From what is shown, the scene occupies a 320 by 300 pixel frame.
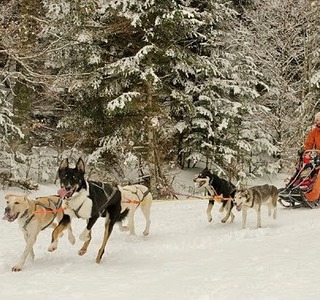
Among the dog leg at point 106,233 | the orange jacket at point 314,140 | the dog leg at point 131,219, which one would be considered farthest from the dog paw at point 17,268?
the orange jacket at point 314,140

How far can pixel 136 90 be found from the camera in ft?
49.7

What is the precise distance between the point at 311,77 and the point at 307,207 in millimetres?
10914

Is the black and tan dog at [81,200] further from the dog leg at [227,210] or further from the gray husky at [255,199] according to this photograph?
the dog leg at [227,210]

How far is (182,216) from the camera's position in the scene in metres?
10.5

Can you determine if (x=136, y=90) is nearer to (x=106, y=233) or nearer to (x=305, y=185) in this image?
(x=305, y=185)

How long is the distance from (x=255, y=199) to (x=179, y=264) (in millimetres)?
3445

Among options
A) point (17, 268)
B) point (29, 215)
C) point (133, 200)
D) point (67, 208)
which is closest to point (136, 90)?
point (133, 200)

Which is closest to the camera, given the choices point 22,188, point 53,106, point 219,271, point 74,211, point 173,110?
point 219,271

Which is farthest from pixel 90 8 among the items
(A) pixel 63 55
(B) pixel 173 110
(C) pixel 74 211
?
(C) pixel 74 211

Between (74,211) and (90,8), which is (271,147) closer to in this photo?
(90,8)

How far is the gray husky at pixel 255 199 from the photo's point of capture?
8.93 meters

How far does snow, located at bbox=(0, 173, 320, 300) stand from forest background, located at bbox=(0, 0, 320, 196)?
17.5ft

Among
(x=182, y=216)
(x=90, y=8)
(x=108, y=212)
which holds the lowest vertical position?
(x=182, y=216)

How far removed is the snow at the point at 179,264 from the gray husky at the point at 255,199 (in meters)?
0.32
